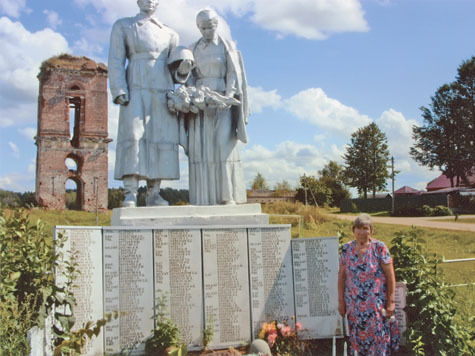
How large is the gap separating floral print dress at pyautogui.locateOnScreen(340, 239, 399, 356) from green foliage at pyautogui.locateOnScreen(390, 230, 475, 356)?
873mm

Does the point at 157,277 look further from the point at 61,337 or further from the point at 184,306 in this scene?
the point at 61,337

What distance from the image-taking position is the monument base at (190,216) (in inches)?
222

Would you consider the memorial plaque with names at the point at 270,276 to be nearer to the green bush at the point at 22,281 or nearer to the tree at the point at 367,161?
the green bush at the point at 22,281

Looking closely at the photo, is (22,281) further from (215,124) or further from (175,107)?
(215,124)

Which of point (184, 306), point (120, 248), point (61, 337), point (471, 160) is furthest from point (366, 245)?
point (471, 160)

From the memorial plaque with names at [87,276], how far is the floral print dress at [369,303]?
2.54 metres

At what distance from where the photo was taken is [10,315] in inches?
165

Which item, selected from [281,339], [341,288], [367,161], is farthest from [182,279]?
[367,161]

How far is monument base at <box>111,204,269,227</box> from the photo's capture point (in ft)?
18.5

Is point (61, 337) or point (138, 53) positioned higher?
point (138, 53)

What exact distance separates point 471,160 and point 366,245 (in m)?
35.9

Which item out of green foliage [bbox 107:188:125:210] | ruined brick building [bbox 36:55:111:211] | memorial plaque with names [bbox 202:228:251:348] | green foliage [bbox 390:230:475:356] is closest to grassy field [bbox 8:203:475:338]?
green foliage [bbox 390:230:475:356]

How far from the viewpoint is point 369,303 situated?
4293 mm

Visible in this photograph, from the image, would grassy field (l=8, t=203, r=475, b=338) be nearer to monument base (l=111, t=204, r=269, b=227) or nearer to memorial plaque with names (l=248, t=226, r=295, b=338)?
memorial plaque with names (l=248, t=226, r=295, b=338)
